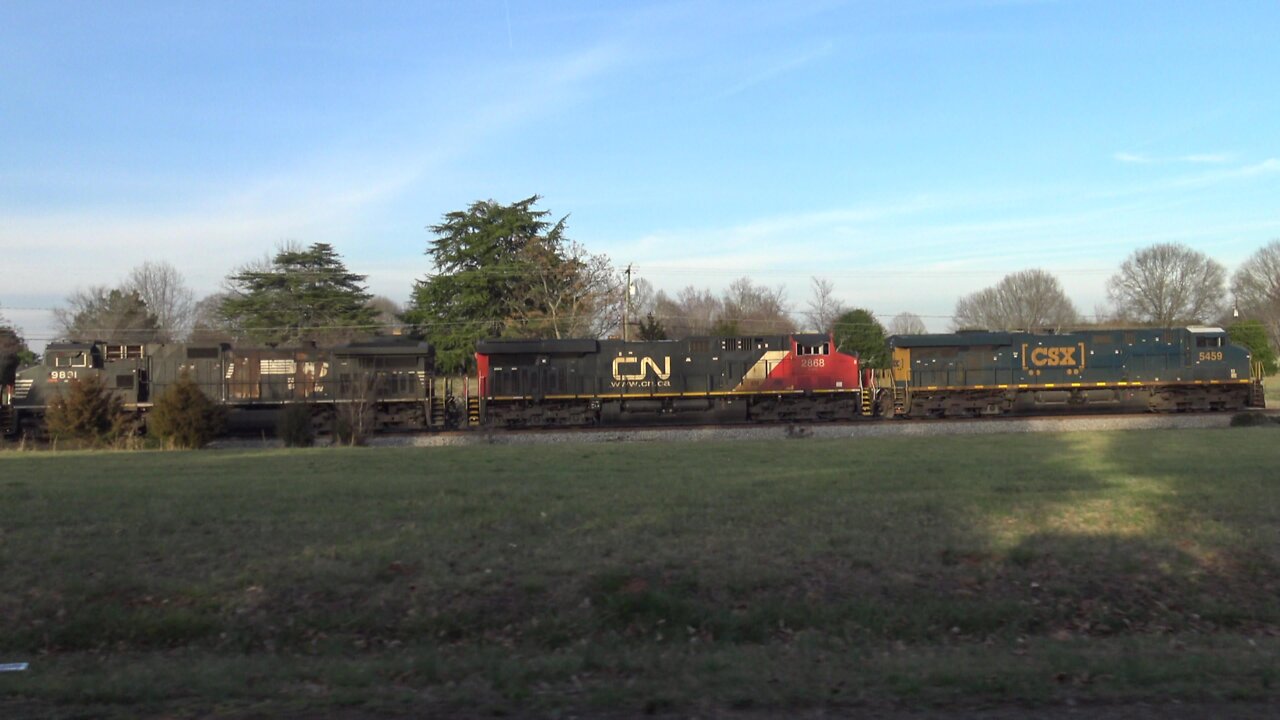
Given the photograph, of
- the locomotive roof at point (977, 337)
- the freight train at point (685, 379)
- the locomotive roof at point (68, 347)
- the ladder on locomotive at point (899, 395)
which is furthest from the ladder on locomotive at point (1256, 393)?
the locomotive roof at point (68, 347)

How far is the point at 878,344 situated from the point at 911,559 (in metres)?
54.0

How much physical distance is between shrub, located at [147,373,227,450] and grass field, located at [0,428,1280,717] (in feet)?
41.2

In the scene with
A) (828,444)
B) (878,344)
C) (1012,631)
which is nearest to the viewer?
(1012,631)

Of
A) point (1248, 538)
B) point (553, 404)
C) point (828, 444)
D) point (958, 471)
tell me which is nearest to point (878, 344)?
point (553, 404)

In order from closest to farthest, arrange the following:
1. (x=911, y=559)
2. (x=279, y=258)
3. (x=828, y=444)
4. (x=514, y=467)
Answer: (x=911, y=559) < (x=514, y=467) < (x=828, y=444) < (x=279, y=258)

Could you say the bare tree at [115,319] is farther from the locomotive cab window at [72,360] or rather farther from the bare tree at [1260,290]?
the bare tree at [1260,290]

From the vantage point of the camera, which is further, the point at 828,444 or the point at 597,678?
the point at 828,444

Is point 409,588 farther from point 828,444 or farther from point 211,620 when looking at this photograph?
point 828,444

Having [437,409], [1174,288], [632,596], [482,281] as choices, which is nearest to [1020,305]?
[1174,288]

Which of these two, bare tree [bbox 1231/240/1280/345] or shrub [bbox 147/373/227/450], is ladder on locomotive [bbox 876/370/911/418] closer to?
shrub [bbox 147/373/227/450]

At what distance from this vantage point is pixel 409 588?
8.29m

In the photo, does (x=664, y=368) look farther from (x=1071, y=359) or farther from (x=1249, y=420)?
(x=1249, y=420)

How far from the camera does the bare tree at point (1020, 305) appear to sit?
87938 mm

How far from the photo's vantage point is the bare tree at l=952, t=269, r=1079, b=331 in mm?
87938
